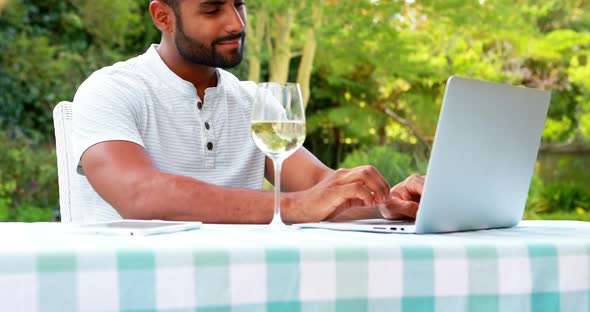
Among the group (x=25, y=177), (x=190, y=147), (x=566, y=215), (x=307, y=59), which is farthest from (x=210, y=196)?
(x=566, y=215)

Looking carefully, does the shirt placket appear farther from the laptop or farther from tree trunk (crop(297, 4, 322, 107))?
tree trunk (crop(297, 4, 322, 107))

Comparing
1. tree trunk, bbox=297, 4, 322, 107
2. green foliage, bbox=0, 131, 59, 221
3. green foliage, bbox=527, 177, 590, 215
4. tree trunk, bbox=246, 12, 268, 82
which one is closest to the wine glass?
green foliage, bbox=0, 131, 59, 221

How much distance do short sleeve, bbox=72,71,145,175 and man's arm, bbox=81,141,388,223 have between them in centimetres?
12

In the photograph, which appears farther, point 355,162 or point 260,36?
point 260,36

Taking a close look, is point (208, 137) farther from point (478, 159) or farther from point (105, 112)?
point (478, 159)

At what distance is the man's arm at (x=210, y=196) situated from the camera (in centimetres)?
147

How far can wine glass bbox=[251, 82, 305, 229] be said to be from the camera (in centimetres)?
128

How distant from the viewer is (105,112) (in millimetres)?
1859

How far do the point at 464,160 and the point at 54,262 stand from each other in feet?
1.86

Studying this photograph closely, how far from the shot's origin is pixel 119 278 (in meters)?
0.99

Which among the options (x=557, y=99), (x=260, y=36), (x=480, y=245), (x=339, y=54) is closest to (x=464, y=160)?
(x=480, y=245)

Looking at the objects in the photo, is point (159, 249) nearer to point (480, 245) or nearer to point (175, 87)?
point (480, 245)

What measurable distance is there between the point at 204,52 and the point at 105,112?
306 mm

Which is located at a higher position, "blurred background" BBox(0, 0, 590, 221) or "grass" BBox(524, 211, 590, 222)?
"blurred background" BBox(0, 0, 590, 221)
